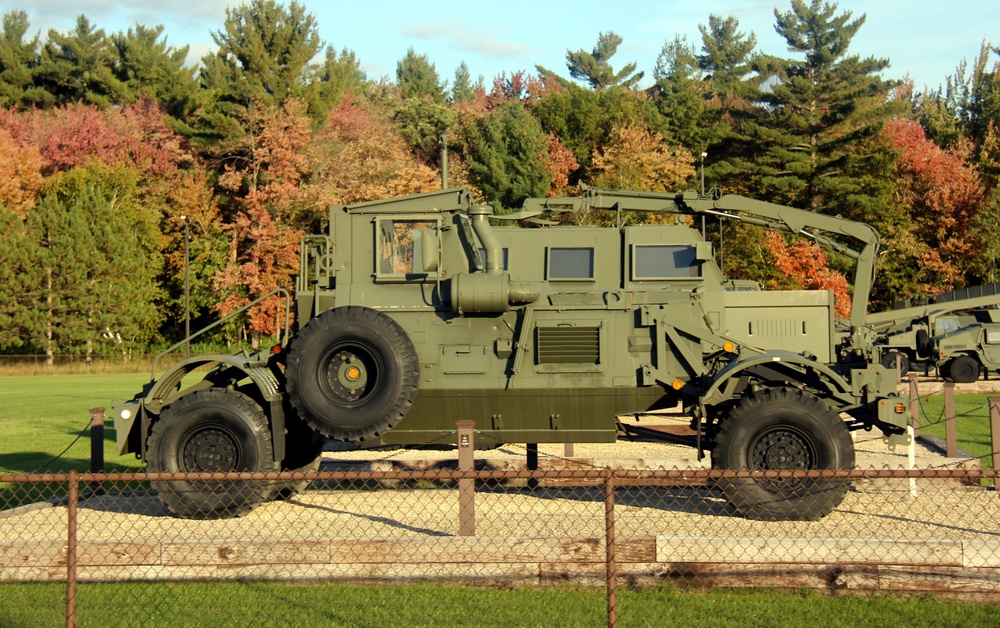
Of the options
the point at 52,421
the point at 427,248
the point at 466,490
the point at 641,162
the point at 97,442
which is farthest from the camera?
the point at 641,162

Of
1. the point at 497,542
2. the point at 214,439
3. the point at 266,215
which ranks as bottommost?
the point at 497,542

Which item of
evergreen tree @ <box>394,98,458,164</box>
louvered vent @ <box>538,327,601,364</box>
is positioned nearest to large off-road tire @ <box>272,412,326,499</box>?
louvered vent @ <box>538,327,601,364</box>

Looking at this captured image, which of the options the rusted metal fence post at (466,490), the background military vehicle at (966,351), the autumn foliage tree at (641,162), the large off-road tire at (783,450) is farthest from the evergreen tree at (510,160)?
the rusted metal fence post at (466,490)

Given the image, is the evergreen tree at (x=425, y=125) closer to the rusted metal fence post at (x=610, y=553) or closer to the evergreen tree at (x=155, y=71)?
the evergreen tree at (x=155, y=71)

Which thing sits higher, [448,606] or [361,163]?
[361,163]

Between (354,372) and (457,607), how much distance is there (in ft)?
12.6

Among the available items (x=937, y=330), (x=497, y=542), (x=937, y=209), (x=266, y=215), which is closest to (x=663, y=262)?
(x=497, y=542)

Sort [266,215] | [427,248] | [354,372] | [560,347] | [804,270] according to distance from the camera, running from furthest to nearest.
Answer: [266,215]
[804,270]
[427,248]
[560,347]
[354,372]

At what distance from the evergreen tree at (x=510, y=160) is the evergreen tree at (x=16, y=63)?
32.5 metres

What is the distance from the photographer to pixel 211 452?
1099cm

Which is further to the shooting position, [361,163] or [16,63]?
[16,63]

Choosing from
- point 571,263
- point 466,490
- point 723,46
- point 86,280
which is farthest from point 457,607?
Answer: point 723,46

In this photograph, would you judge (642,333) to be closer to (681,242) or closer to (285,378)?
(681,242)

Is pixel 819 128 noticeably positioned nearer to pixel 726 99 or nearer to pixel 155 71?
pixel 726 99
